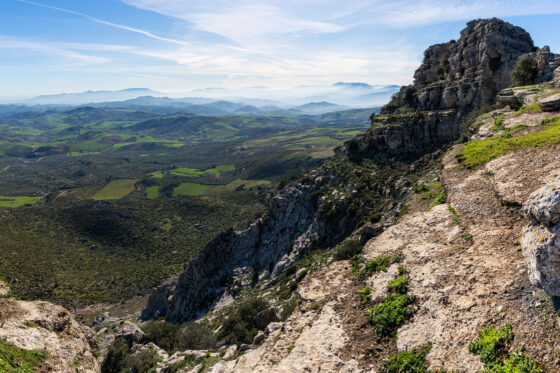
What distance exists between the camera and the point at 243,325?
25.5 m

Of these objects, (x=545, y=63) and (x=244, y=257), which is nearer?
(x=545, y=63)

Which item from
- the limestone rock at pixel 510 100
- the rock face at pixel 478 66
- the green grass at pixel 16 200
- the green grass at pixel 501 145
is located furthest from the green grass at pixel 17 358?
the green grass at pixel 16 200

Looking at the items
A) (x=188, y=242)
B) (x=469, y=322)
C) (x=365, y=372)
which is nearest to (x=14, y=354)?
(x=365, y=372)

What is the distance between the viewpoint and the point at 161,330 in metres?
31.3

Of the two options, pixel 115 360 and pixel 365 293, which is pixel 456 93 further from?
pixel 115 360

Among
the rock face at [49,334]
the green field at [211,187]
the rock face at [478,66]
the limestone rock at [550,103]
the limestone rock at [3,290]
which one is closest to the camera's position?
the rock face at [49,334]

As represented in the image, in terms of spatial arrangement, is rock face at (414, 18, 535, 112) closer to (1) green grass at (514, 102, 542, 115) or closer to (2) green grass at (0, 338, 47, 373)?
(1) green grass at (514, 102, 542, 115)

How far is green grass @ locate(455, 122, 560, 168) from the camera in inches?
759

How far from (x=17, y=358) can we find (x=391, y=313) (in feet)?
64.6

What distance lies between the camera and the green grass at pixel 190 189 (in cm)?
17512

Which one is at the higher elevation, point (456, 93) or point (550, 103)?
point (456, 93)

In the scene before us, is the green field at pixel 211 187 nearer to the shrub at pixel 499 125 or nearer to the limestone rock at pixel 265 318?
the limestone rock at pixel 265 318

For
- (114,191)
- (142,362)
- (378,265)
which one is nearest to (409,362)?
(378,265)

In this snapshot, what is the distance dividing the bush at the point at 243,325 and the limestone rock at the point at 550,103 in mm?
33591
